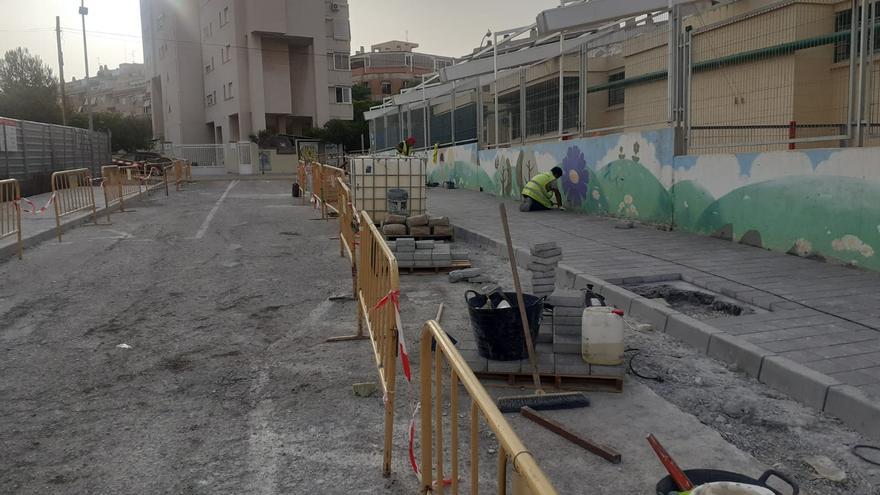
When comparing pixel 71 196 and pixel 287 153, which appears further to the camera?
pixel 287 153

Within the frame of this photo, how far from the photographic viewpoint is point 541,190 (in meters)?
14.6

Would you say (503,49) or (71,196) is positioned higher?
(503,49)

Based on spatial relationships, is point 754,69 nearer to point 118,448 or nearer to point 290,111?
point 118,448

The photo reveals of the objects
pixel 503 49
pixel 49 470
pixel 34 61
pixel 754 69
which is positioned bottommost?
pixel 49 470

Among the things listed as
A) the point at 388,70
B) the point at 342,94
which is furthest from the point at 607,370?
the point at 388,70

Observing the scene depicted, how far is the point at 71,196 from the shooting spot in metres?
16.3

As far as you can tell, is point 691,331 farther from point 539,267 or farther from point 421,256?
point 421,256

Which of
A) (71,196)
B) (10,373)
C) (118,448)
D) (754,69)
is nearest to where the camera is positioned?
(118,448)

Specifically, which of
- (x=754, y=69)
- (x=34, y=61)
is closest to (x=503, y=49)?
(x=754, y=69)

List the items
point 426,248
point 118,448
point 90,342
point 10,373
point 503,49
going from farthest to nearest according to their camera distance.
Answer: point 503,49 < point 426,248 < point 90,342 < point 10,373 < point 118,448

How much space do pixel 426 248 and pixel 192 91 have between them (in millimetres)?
55273

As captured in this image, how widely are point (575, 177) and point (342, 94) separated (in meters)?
45.5

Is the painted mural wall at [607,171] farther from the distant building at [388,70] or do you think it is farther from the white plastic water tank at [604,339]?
the distant building at [388,70]

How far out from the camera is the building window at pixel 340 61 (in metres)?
56.7
